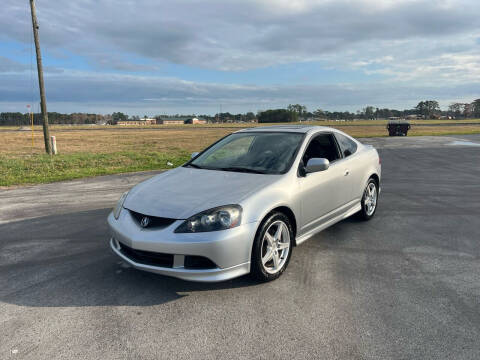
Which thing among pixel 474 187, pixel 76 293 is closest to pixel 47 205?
pixel 76 293

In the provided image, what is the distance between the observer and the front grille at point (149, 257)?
10.8 feet

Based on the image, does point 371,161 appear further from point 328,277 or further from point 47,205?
point 47,205

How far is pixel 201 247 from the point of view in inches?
126

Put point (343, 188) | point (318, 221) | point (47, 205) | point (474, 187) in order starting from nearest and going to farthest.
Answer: point (318, 221), point (343, 188), point (47, 205), point (474, 187)

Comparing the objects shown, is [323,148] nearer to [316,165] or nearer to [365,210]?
[316,165]

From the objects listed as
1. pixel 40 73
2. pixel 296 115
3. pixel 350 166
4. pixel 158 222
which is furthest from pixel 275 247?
pixel 296 115

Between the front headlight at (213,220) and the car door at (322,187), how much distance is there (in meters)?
1.07

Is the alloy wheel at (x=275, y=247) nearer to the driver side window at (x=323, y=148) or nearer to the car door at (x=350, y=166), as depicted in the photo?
the driver side window at (x=323, y=148)

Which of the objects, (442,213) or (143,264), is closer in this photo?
(143,264)

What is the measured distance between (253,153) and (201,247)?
6.14ft

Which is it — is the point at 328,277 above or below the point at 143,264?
below

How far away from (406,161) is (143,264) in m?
12.6

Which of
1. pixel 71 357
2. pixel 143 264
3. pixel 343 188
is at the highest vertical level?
pixel 343 188

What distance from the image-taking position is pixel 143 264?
11.1ft
